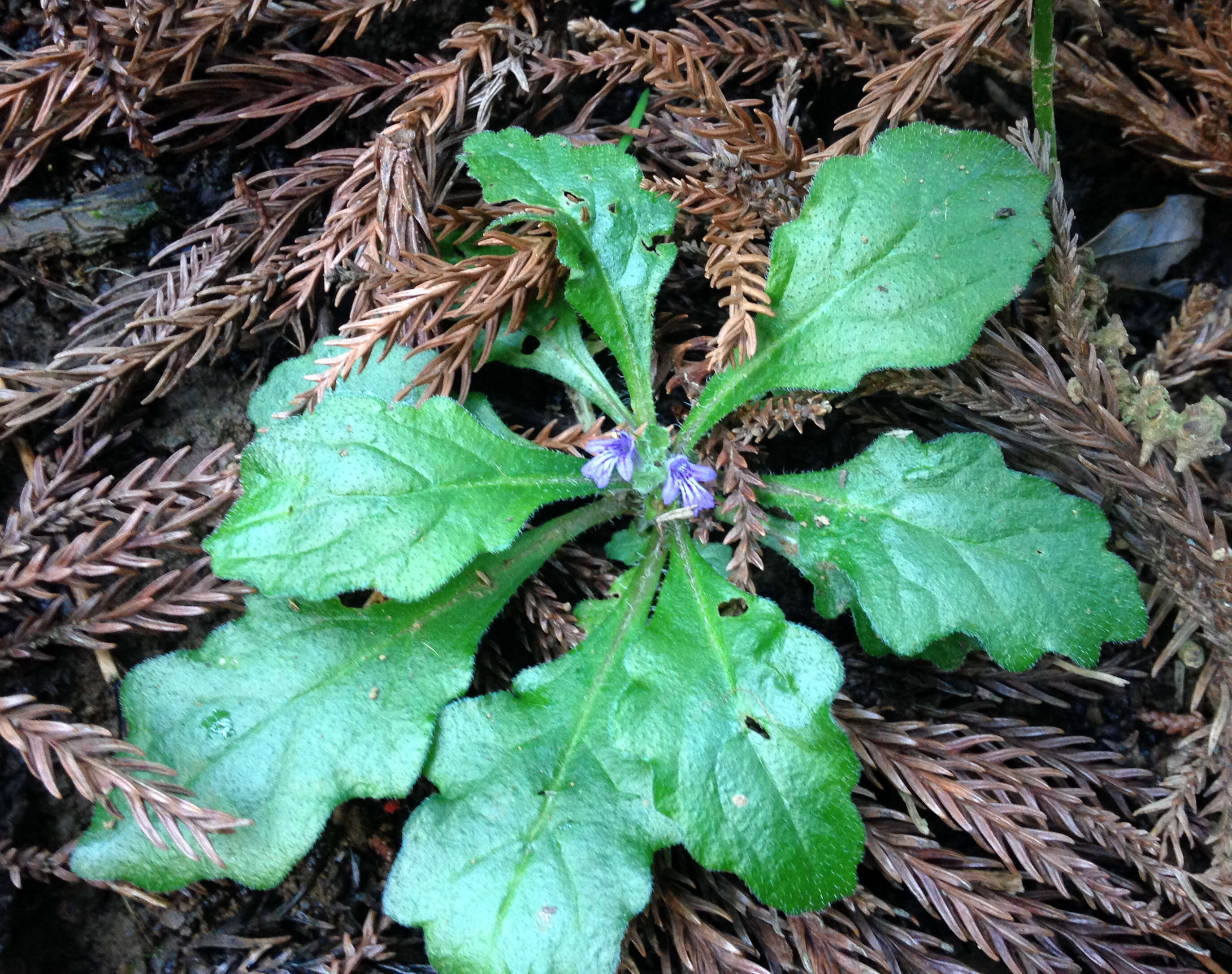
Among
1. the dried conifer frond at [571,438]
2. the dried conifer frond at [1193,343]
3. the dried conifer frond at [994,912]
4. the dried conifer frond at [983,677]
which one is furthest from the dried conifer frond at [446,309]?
the dried conifer frond at [1193,343]

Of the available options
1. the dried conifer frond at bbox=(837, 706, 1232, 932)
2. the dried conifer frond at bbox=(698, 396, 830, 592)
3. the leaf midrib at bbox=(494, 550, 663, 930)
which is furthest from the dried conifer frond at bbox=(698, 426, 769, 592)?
the dried conifer frond at bbox=(837, 706, 1232, 932)

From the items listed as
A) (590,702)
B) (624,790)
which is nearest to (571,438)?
(590,702)

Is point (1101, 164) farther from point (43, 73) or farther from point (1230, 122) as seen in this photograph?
point (43, 73)

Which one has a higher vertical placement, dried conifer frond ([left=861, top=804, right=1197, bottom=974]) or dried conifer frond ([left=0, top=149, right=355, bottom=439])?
dried conifer frond ([left=0, top=149, right=355, bottom=439])

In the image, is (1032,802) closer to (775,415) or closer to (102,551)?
(775,415)

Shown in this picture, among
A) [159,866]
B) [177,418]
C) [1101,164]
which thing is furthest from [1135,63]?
[159,866]

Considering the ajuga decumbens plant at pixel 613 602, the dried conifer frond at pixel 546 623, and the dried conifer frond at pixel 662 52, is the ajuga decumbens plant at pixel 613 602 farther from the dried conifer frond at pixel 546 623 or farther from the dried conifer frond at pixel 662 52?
the dried conifer frond at pixel 662 52

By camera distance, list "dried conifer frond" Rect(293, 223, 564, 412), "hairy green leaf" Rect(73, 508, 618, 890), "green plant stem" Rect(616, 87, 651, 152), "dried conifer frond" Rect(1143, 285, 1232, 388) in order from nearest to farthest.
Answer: "hairy green leaf" Rect(73, 508, 618, 890) < "dried conifer frond" Rect(293, 223, 564, 412) < "dried conifer frond" Rect(1143, 285, 1232, 388) < "green plant stem" Rect(616, 87, 651, 152)

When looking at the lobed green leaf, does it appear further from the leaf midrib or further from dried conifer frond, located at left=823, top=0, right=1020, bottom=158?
dried conifer frond, located at left=823, top=0, right=1020, bottom=158
